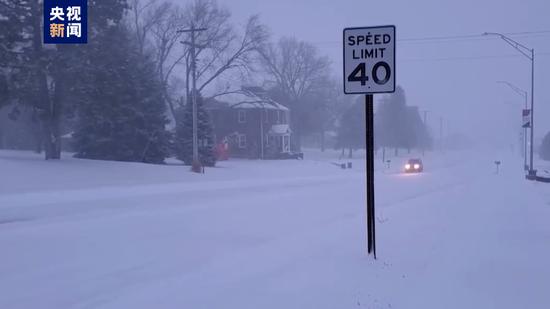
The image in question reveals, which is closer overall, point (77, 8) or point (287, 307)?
point (287, 307)

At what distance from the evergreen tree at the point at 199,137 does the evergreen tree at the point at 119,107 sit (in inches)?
112

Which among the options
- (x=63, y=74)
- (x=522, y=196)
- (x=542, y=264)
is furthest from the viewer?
(x=63, y=74)

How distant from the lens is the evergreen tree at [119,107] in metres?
34.1

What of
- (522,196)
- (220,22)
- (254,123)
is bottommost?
(522,196)

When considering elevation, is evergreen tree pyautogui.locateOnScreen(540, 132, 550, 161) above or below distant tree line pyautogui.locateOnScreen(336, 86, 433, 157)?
below

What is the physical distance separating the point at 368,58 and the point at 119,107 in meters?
32.3

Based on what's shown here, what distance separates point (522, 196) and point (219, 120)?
50.1 metres

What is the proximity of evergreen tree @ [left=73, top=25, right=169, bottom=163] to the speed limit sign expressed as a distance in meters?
26.0

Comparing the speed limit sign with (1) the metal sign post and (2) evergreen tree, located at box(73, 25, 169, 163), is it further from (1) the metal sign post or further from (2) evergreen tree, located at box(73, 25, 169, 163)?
(2) evergreen tree, located at box(73, 25, 169, 163)

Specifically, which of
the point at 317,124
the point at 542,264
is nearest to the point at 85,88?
the point at 542,264

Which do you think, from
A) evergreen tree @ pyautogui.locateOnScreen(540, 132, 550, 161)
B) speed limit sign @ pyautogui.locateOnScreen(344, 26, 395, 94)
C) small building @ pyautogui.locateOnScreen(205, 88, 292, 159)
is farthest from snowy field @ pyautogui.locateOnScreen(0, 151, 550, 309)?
evergreen tree @ pyautogui.locateOnScreen(540, 132, 550, 161)

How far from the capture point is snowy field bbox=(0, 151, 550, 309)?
7.86 m

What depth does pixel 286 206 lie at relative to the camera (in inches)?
807

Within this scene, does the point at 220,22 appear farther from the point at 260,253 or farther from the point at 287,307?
the point at 287,307
